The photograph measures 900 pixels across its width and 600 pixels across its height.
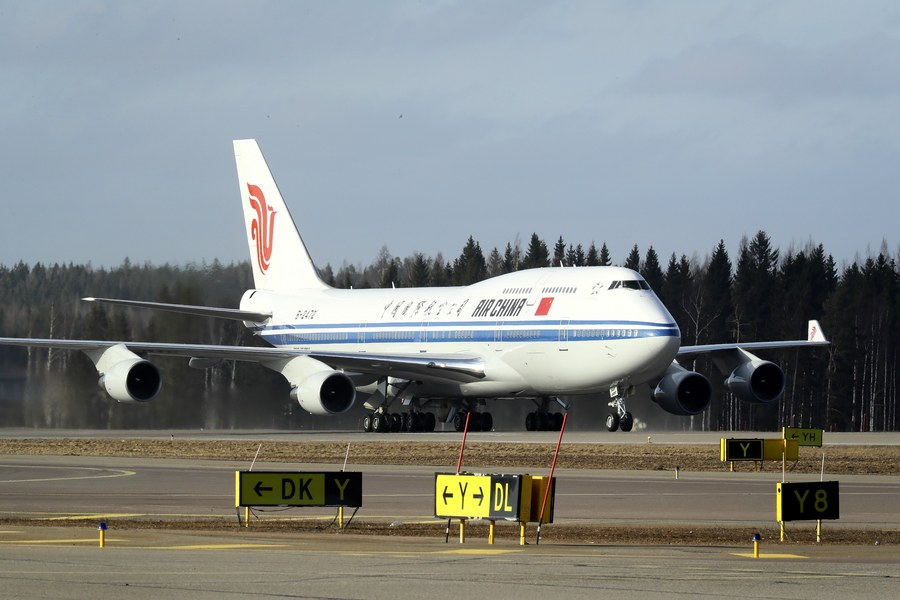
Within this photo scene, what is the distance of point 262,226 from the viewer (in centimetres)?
5747

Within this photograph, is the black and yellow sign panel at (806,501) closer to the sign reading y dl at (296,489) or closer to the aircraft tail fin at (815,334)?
the sign reading y dl at (296,489)

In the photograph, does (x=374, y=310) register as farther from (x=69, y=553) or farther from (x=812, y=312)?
(x=812, y=312)

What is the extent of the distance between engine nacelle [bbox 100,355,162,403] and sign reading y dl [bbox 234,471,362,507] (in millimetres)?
26835

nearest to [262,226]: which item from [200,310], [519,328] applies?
[200,310]

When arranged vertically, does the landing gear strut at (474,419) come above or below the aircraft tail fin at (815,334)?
below

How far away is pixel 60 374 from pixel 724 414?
41.4m

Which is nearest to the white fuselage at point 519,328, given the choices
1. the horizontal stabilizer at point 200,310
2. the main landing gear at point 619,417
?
the main landing gear at point 619,417

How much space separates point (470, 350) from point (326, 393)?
496 centimetres

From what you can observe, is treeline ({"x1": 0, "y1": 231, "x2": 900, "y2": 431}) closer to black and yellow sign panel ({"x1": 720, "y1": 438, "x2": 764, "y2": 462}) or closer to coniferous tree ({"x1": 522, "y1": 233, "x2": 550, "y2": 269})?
coniferous tree ({"x1": 522, "y1": 233, "x2": 550, "y2": 269})

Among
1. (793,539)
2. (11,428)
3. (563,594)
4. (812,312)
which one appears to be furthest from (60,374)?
(812,312)

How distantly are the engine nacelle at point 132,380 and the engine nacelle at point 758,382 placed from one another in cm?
1838

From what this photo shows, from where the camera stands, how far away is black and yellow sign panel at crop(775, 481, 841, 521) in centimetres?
1705

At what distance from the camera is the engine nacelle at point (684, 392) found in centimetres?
4728

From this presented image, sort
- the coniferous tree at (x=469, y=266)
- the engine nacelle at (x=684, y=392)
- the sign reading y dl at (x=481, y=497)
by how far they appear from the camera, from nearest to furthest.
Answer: the sign reading y dl at (x=481, y=497) < the engine nacelle at (x=684, y=392) < the coniferous tree at (x=469, y=266)
